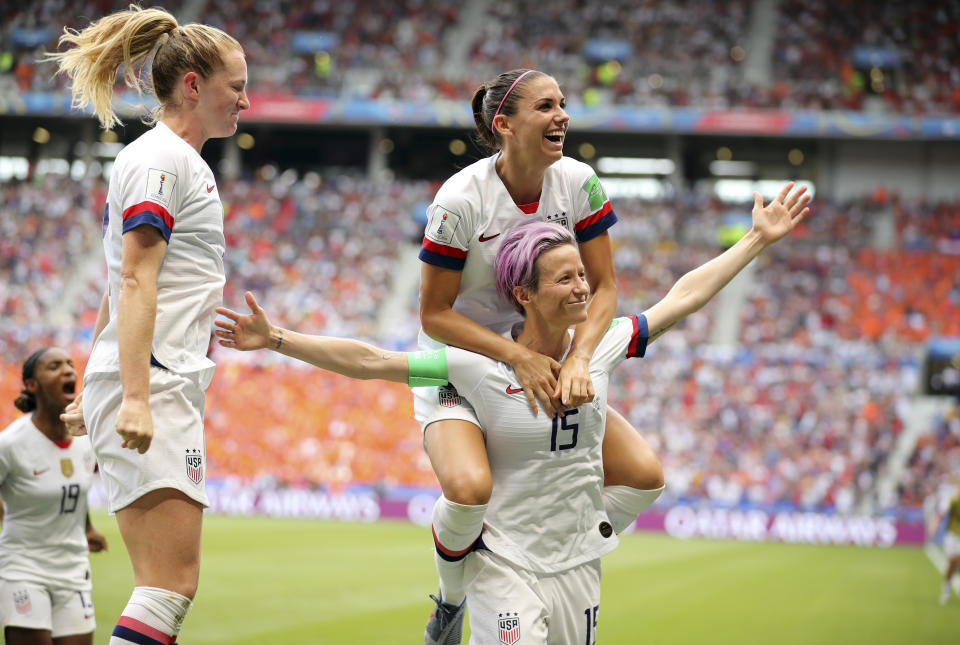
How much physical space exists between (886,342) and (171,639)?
79.3 ft

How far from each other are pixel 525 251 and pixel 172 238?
1312mm

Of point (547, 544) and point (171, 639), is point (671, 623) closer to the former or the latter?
point (547, 544)

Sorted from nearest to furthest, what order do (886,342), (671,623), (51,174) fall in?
(671,623) < (886,342) < (51,174)

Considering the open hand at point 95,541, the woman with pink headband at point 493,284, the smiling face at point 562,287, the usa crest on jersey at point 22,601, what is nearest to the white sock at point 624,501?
the woman with pink headband at point 493,284

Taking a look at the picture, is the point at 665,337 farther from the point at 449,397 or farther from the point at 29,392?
the point at 449,397

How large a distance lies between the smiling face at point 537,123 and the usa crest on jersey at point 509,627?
6.01ft

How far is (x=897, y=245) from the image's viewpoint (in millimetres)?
30031

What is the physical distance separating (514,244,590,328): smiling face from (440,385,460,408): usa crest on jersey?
484mm

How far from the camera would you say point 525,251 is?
3.90 metres

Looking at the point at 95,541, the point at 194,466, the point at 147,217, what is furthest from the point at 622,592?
the point at 147,217

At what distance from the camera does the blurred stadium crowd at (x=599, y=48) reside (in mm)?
32500

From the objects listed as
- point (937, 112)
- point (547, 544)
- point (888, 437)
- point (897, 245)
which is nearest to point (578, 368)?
point (547, 544)

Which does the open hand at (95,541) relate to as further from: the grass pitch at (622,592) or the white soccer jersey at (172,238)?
the white soccer jersey at (172,238)

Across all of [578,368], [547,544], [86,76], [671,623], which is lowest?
[671,623]
